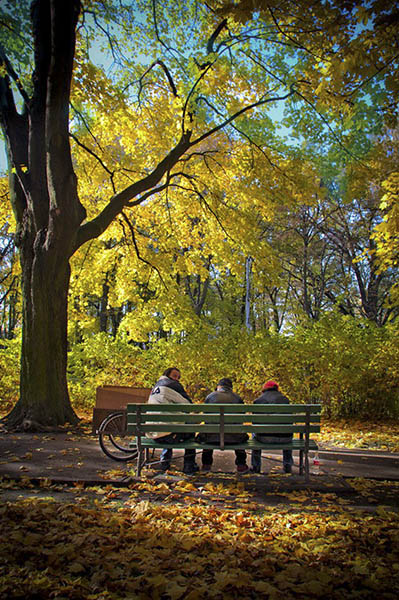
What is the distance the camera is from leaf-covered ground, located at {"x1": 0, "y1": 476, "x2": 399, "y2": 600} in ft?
9.11

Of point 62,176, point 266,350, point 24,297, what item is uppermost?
point 62,176

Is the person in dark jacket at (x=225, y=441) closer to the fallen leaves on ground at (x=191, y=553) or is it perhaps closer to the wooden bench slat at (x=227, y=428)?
the wooden bench slat at (x=227, y=428)

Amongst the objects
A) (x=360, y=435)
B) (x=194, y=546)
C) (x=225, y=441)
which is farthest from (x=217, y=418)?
(x=360, y=435)

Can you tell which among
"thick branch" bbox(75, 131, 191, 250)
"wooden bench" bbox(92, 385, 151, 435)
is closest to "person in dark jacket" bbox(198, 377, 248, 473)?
"wooden bench" bbox(92, 385, 151, 435)

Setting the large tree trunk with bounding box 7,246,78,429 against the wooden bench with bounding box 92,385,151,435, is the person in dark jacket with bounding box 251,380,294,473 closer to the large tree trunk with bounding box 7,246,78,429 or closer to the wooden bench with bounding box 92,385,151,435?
the wooden bench with bounding box 92,385,151,435

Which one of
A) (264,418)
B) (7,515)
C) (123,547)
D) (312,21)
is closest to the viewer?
(123,547)

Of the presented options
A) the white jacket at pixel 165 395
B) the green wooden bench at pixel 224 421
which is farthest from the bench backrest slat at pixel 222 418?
the white jacket at pixel 165 395

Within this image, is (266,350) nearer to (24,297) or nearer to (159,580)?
(24,297)

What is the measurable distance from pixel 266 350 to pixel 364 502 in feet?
24.7

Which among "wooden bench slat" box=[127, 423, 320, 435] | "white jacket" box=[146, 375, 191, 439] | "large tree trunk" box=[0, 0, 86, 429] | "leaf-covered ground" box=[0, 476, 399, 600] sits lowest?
"leaf-covered ground" box=[0, 476, 399, 600]

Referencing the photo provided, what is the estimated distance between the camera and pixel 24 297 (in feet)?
30.9

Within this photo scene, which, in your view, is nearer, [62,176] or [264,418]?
[264,418]

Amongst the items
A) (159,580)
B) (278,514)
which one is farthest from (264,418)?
(159,580)

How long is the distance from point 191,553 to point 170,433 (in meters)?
2.43
